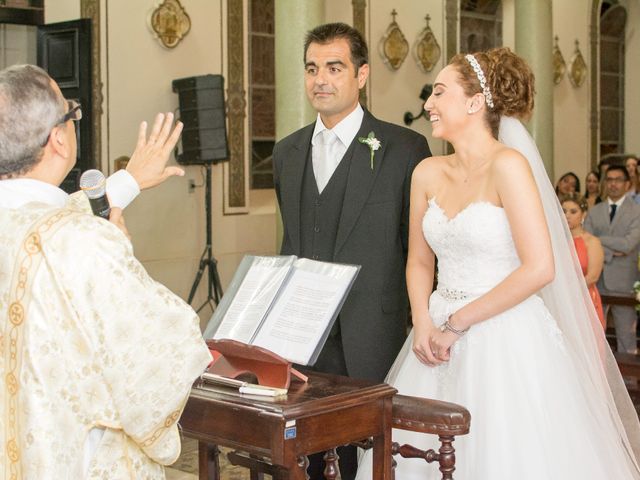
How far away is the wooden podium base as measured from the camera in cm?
257

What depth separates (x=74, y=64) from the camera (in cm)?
852

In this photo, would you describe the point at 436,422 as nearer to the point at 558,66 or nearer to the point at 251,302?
the point at 251,302

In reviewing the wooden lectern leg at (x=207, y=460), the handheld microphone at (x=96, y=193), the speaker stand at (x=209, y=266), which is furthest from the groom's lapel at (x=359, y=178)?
the speaker stand at (x=209, y=266)

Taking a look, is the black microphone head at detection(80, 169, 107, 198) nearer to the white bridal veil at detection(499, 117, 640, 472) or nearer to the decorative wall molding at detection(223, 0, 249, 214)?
the white bridal veil at detection(499, 117, 640, 472)

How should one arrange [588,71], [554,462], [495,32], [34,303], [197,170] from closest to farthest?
[34,303]
[554,462]
[197,170]
[495,32]
[588,71]

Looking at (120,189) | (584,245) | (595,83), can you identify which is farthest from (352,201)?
(595,83)

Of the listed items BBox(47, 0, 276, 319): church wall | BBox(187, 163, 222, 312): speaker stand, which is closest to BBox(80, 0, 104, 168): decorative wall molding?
BBox(47, 0, 276, 319): church wall

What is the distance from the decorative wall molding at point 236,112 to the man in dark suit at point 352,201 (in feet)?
21.6

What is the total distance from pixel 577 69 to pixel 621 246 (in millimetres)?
7180

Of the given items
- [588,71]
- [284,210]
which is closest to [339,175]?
[284,210]

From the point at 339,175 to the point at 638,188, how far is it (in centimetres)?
713

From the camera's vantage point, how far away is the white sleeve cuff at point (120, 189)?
2.44m

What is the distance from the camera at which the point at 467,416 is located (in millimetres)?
2746

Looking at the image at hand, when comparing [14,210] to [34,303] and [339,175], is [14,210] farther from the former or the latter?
[339,175]
